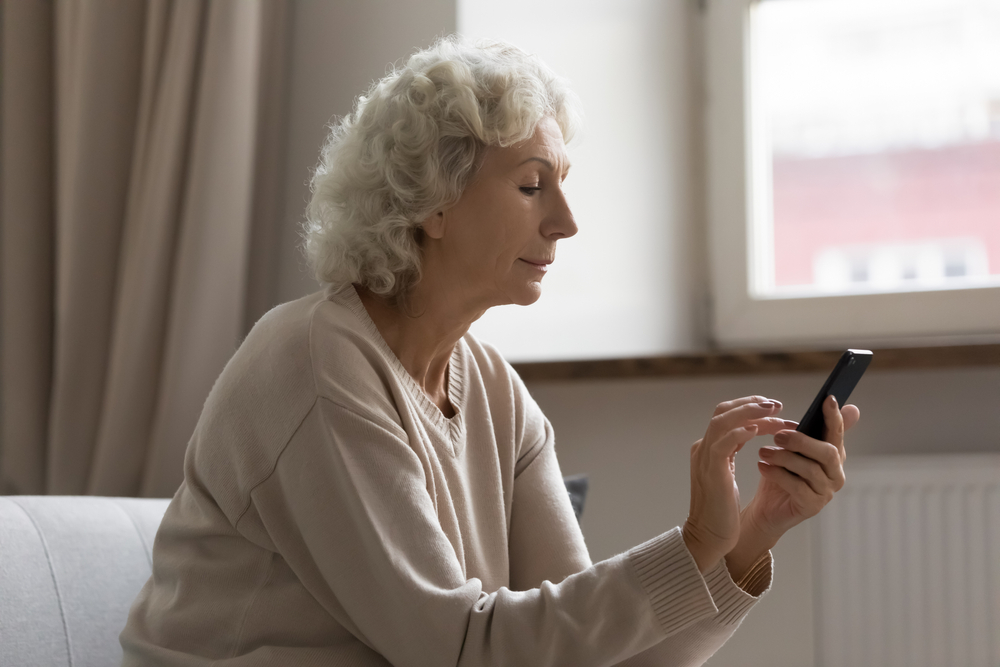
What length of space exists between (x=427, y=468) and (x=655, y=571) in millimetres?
306

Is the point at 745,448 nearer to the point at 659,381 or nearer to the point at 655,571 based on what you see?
the point at 659,381

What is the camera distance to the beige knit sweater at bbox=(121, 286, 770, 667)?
94cm

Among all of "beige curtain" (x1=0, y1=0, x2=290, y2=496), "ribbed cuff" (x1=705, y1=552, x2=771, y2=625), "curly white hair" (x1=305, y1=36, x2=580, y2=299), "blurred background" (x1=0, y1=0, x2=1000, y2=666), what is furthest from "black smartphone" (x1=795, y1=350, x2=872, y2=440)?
"beige curtain" (x1=0, y1=0, x2=290, y2=496)

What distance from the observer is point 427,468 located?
1.10 m

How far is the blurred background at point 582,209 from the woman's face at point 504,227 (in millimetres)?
768

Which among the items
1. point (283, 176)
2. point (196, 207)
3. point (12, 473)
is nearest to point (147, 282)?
point (196, 207)

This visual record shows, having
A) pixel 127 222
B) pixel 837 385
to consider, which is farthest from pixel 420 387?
pixel 127 222

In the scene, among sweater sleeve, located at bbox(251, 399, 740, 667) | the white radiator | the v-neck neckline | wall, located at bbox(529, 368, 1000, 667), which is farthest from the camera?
wall, located at bbox(529, 368, 1000, 667)

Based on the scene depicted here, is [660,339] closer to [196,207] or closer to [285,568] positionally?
[196,207]

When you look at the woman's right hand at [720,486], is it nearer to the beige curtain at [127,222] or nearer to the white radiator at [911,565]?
the white radiator at [911,565]

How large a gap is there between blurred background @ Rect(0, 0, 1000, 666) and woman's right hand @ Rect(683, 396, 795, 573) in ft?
2.98

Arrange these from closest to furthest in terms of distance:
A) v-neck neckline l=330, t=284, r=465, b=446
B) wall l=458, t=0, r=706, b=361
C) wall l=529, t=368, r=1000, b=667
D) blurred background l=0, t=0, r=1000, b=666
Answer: v-neck neckline l=330, t=284, r=465, b=446 < wall l=529, t=368, r=1000, b=667 < blurred background l=0, t=0, r=1000, b=666 < wall l=458, t=0, r=706, b=361

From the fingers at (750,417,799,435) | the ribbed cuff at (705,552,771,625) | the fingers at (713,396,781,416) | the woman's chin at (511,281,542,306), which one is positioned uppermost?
the woman's chin at (511,281,542,306)

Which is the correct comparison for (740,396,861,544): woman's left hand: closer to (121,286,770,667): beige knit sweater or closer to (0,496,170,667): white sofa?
(121,286,770,667): beige knit sweater
